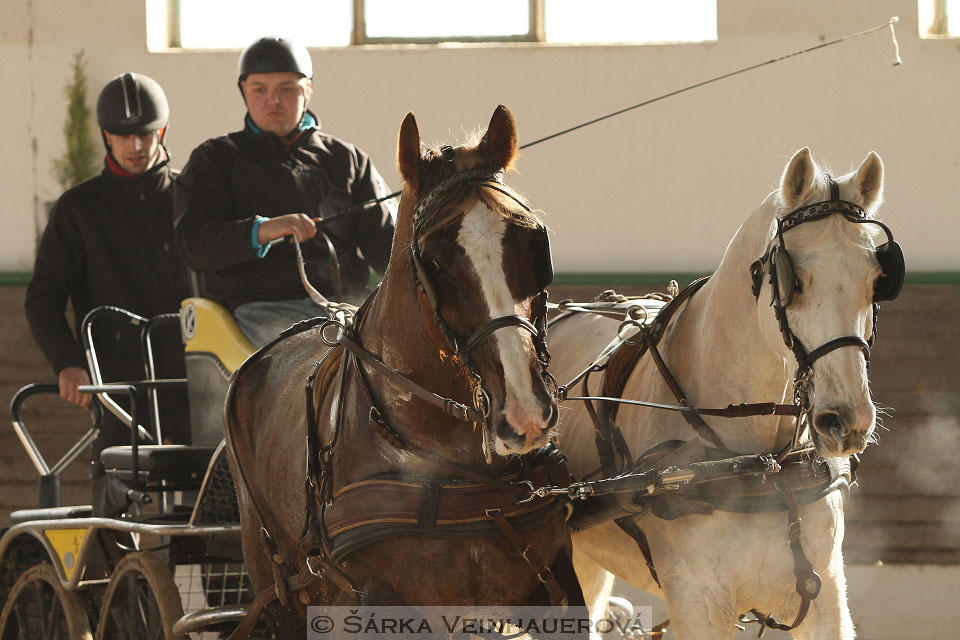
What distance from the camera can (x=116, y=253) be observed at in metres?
4.87

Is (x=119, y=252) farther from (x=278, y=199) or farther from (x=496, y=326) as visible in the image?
(x=496, y=326)

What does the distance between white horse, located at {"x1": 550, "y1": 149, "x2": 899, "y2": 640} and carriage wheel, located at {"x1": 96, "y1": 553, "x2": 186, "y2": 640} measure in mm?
1423

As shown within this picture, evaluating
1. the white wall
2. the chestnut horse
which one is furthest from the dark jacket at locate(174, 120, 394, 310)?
the white wall

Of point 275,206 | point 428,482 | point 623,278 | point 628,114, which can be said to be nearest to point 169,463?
point 275,206

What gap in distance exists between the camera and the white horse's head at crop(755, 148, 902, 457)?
232 cm

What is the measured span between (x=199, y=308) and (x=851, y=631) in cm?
234

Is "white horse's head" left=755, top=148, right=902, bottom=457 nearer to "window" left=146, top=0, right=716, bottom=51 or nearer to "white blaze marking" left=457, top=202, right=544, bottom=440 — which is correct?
"white blaze marking" left=457, top=202, right=544, bottom=440

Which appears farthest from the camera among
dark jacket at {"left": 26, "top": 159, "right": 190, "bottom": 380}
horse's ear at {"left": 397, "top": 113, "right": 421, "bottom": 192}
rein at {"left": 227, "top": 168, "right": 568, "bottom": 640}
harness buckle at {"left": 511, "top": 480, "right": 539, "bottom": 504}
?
dark jacket at {"left": 26, "top": 159, "right": 190, "bottom": 380}

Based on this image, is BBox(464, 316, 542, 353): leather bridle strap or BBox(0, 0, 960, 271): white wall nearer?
BBox(464, 316, 542, 353): leather bridle strap

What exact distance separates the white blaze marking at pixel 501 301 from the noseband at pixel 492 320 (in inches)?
1.2

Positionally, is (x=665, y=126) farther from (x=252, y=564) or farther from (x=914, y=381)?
(x=252, y=564)

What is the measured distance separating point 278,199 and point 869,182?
2056 mm

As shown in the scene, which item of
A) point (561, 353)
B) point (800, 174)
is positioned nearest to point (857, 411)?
point (800, 174)

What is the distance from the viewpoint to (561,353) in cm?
373
